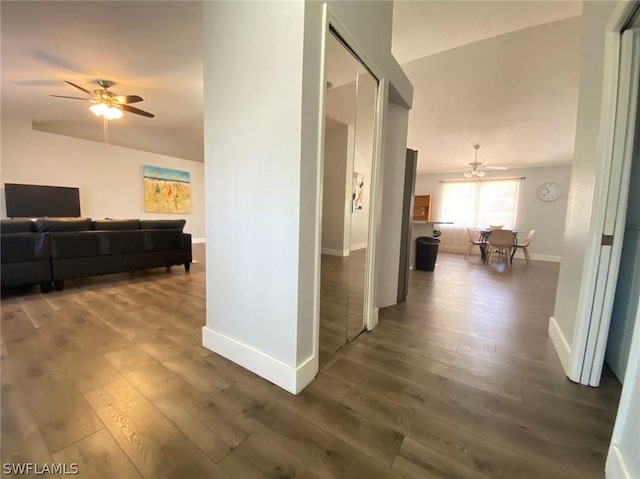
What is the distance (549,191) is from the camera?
20.5ft

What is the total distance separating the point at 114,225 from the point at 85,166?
149 inches

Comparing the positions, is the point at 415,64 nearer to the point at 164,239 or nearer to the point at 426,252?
the point at 426,252

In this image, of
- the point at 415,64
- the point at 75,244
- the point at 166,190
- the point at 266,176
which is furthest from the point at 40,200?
the point at 415,64

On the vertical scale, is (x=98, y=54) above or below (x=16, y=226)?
above

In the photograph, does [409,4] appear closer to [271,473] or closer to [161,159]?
[271,473]

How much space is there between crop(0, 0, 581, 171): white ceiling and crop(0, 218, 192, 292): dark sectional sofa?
1945 millimetres

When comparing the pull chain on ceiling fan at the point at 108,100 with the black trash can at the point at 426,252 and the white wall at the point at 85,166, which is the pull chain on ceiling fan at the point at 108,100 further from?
the black trash can at the point at 426,252

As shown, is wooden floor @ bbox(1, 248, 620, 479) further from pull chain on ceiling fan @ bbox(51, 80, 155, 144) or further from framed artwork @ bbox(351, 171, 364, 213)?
pull chain on ceiling fan @ bbox(51, 80, 155, 144)

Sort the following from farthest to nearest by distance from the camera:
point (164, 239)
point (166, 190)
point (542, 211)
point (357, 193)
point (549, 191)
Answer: point (166, 190) → point (542, 211) → point (549, 191) → point (164, 239) → point (357, 193)

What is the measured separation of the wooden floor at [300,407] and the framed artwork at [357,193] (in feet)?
3.46

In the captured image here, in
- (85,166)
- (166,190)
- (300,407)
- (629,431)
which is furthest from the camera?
(166,190)

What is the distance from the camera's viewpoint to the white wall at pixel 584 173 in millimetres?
1476

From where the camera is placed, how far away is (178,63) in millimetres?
3072

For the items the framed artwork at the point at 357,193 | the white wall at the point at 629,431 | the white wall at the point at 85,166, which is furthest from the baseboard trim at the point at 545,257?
the white wall at the point at 85,166
